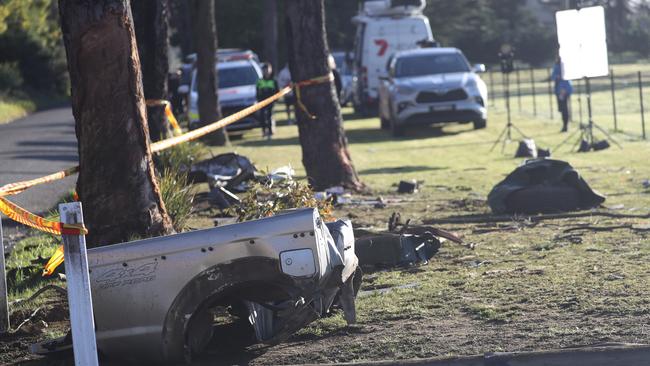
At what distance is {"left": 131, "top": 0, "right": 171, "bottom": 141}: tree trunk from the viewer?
47.2ft

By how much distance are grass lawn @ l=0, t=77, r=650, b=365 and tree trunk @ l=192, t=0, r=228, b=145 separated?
10.3 meters

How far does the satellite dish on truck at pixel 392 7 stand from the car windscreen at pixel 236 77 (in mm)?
4594

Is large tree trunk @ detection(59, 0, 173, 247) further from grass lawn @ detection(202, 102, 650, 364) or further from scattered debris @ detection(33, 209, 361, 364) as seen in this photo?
grass lawn @ detection(202, 102, 650, 364)

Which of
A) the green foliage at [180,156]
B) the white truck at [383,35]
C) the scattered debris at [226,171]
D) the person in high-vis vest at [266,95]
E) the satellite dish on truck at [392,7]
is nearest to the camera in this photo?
the scattered debris at [226,171]

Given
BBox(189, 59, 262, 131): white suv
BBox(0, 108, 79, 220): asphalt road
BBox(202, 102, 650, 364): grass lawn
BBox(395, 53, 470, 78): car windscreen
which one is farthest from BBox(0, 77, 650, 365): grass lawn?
BBox(189, 59, 262, 131): white suv

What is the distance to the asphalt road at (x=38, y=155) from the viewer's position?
56.2 feet

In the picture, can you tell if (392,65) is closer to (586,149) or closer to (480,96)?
(480,96)

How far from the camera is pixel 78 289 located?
6.02 meters

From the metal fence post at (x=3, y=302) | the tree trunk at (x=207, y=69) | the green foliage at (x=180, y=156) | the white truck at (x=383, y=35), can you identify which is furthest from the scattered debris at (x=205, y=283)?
the white truck at (x=383, y=35)

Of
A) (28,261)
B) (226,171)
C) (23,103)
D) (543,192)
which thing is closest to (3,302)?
(28,261)

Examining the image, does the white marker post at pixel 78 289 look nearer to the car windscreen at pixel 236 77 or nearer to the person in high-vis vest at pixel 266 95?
the person in high-vis vest at pixel 266 95

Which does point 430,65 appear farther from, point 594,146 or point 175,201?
point 175,201

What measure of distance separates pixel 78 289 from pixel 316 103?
9.77m

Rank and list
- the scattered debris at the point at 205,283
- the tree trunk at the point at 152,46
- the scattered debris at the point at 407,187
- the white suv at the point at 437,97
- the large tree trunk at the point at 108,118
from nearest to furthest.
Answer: the scattered debris at the point at 205,283 → the large tree trunk at the point at 108,118 → the tree trunk at the point at 152,46 → the scattered debris at the point at 407,187 → the white suv at the point at 437,97
